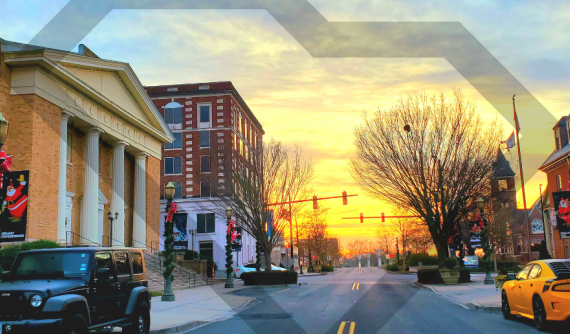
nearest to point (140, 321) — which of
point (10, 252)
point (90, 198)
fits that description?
point (10, 252)

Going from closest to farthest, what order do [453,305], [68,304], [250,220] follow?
[68,304] → [453,305] → [250,220]

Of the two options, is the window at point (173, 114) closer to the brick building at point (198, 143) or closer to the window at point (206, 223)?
the brick building at point (198, 143)

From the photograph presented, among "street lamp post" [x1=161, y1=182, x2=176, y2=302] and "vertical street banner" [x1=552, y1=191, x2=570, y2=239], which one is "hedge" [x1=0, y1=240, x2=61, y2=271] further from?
"vertical street banner" [x1=552, y1=191, x2=570, y2=239]

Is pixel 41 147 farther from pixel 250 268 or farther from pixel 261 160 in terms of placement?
pixel 250 268

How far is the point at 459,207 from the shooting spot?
113 feet

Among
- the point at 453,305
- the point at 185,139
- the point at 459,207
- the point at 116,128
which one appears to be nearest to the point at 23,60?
the point at 116,128

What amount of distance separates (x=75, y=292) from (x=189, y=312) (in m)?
8.88

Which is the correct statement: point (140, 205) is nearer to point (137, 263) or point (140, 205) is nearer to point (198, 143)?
point (198, 143)

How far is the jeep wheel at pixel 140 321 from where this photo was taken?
40.1 feet

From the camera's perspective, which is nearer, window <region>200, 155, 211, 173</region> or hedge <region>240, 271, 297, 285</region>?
hedge <region>240, 271, 297, 285</region>

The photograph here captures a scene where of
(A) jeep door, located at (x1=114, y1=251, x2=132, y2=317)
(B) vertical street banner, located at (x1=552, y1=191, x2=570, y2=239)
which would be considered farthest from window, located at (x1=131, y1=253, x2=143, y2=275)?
(B) vertical street banner, located at (x1=552, y1=191, x2=570, y2=239)

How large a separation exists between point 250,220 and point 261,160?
4.47 m

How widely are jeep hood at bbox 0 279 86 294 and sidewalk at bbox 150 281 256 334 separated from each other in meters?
3.70

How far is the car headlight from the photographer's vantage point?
31.3 ft
